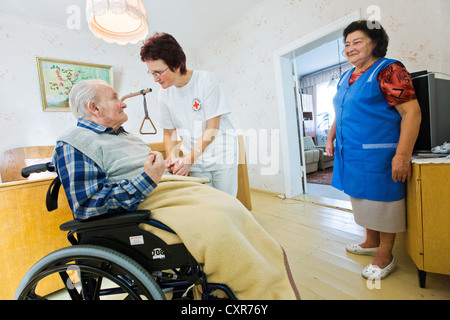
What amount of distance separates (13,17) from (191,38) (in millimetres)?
2278

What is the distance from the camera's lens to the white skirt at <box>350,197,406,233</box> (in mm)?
1109

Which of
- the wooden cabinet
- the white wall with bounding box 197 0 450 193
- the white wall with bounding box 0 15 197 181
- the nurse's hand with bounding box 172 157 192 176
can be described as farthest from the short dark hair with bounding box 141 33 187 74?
the white wall with bounding box 0 15 197 181

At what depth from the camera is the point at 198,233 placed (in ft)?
2.06

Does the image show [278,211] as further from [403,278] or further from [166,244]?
[166,244]

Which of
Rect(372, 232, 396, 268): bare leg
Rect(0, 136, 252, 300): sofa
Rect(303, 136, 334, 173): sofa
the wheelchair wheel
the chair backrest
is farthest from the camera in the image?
Rect(303, 136, 334, 173): sofa

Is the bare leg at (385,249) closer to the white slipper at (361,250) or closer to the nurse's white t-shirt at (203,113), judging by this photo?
the white slipper at (361,250)

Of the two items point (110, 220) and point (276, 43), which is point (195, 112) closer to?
point (110, 220)

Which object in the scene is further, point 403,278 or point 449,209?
point 403,278

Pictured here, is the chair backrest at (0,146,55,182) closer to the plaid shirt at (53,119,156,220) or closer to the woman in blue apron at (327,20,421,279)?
the plaid shirt at (53,119,156,220)

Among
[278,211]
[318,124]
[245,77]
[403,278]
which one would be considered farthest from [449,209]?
[318,124]

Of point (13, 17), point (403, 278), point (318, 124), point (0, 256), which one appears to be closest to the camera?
point (0, 256)

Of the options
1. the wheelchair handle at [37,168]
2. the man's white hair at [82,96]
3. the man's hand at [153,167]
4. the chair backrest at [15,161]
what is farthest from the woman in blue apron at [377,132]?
the chair backrest at [15,161]

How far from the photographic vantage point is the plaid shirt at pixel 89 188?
2.14ft

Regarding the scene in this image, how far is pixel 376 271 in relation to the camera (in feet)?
3.77
